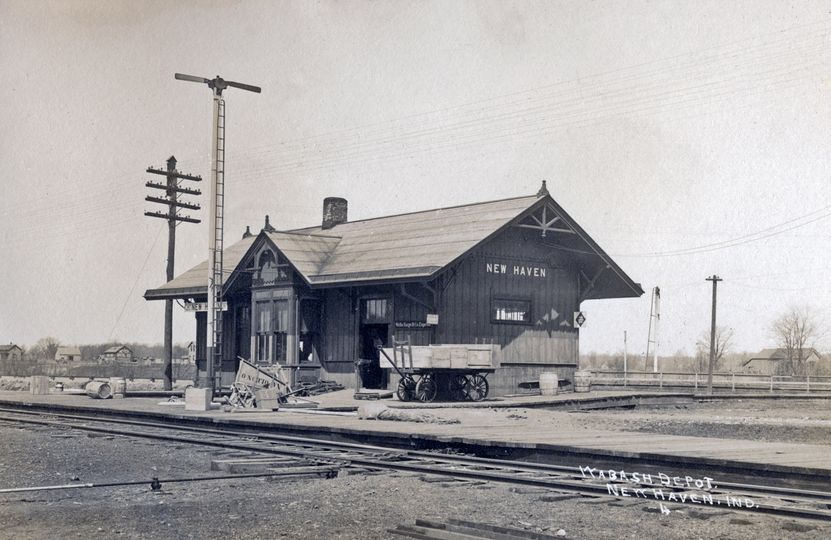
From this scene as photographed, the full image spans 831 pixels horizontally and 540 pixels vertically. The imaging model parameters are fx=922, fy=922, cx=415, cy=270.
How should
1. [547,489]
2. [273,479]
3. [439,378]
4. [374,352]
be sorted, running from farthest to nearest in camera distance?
[374,352], [439,378], [273,479], [547,489]

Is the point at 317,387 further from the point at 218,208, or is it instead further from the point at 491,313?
the point at 218,208

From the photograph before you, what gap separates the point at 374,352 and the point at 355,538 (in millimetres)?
21810

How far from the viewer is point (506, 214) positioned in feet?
91.6

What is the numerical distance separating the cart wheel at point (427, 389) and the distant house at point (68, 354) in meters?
113

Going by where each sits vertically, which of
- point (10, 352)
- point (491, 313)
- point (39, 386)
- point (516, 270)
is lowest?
point (10, 352)

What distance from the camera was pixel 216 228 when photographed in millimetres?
22891

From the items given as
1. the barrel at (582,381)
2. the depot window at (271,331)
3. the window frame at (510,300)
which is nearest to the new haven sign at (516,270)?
the window frame at (510,300)

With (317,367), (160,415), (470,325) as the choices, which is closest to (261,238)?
(317,367)

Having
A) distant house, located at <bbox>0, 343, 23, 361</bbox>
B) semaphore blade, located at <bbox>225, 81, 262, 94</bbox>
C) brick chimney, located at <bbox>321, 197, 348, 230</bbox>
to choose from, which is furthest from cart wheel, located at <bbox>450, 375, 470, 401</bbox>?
distant house, located at <bbox>0, 343, 23, 361</bbox>

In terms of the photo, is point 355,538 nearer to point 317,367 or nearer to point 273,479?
point 273,479

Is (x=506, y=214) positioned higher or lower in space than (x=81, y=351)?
higher

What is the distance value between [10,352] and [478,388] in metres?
99.9

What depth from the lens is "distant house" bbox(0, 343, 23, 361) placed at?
100000mm

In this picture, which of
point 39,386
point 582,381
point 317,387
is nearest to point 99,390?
point 39,386
